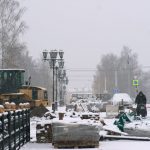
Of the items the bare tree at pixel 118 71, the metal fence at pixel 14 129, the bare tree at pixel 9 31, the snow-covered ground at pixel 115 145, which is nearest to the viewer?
the metal fence at pixel 14 129

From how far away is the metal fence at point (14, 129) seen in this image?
447 inches

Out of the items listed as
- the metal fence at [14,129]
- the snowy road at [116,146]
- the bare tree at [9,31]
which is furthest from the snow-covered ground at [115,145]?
the bare tree at [9,31]

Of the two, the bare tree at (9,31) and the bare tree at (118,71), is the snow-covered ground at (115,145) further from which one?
the bare tree at (118,71)

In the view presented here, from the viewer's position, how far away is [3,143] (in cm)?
1136

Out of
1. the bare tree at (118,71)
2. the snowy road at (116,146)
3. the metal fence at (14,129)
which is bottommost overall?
the snowy road at (116,146)

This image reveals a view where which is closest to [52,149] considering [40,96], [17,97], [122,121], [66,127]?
[66,127]

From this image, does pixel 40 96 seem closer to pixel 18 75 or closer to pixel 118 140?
pixel 18 75

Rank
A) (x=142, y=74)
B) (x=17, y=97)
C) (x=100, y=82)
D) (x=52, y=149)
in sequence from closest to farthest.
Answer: (x=52, y=149) < (x=17, y=97) < (x=142, y=74) < (x=100, y=82)

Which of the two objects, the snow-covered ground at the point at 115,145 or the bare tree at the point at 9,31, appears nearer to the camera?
the snow-covered ground at the point at 115,145

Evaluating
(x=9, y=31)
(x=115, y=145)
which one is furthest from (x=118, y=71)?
(x=115, y=145)

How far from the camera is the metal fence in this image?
11362mm

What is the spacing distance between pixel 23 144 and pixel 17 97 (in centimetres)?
2003

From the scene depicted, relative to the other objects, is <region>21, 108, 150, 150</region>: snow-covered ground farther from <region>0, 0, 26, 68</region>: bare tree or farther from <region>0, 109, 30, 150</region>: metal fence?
<region>0, 0, 26, 68</region>: bare tree

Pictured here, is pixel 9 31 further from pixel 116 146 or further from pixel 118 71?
pixel 118 71
